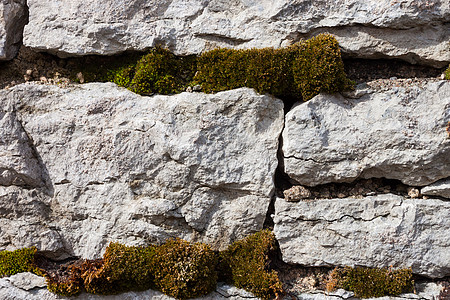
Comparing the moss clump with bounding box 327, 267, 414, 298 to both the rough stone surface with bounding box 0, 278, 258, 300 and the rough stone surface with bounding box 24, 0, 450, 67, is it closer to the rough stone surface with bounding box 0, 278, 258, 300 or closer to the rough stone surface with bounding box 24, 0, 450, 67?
the rough stone surface with bounding box 0, 278, 258, 300

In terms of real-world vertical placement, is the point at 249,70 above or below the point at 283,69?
below

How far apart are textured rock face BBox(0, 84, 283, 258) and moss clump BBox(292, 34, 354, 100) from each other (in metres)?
0.72

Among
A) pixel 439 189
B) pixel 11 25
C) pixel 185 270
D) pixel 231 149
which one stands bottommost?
pixel 185 270

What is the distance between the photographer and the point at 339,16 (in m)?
8.34

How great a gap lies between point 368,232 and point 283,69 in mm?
3772

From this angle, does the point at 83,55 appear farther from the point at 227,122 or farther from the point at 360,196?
the point at 360,196

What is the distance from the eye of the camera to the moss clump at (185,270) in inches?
311

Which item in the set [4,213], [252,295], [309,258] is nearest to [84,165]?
[4,213]

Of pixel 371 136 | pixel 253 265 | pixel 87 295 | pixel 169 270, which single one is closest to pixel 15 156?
pixel 87 295

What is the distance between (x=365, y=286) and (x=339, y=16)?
5578 mm

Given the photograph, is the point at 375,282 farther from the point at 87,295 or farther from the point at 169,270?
the point at 87,295

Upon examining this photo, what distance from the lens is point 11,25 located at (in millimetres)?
9117

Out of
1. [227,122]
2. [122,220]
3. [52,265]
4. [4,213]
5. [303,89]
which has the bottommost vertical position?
[52,265]

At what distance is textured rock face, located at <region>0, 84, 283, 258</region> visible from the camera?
27.5 feet
